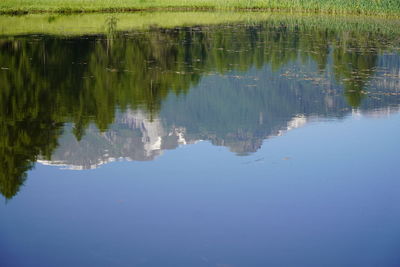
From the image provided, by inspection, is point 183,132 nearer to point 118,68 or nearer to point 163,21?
Result: point 118,68

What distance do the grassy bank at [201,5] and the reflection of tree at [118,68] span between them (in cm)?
1076

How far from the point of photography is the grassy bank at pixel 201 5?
52.1 meters

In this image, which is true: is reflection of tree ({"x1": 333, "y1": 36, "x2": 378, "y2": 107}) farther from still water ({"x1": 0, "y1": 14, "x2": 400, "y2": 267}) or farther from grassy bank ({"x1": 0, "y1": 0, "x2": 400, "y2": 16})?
grassy bank ({"x1": 0, "y1": 0, "x2": 400, "y2": 16})

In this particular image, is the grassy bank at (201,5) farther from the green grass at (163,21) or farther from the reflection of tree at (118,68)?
the reflection of tree at (118,68)

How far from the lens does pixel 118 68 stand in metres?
26.8

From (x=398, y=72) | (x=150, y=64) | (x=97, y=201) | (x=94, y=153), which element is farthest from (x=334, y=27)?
(x=97, y=201)

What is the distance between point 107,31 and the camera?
3941cm

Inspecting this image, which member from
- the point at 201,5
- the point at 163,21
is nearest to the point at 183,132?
the point at 163,21

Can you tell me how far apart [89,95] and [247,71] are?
27.7 feet

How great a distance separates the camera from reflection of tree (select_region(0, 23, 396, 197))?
1788 centimetres

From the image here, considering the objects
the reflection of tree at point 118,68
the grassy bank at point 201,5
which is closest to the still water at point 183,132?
the reflection of tree at point 118,68

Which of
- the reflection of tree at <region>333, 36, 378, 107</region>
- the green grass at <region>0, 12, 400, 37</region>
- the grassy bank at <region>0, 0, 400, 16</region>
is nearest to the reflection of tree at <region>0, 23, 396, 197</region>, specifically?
the reflection of tree at <region>333, 36, 378, 107</region>

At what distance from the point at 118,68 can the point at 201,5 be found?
32.9 meters

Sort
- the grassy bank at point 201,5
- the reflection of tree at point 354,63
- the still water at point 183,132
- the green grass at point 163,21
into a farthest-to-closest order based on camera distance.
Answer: the grassy bank at point 201,5 < the green grass at point 163,21 < the reflection of tree at point 354,63 < the still water at point 183,132
